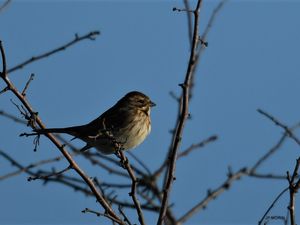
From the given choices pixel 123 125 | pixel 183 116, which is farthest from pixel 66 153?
pixel 123 125

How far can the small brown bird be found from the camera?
8500 mm

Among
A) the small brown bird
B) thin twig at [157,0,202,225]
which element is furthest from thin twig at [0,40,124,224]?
the small brown bird

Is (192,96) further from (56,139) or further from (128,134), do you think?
(128,134)

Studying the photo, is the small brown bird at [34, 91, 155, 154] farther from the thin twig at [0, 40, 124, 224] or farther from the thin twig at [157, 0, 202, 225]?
the thin twig at [157, 0, 202, 225]

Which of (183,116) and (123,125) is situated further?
(123,125)

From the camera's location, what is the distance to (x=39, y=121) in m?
5.47

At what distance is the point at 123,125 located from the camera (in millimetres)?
9039

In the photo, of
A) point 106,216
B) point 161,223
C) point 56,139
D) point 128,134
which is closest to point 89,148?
point 128,134

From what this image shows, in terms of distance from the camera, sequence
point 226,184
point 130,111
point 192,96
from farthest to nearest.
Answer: point 130,111
point 192,96
point 226,184

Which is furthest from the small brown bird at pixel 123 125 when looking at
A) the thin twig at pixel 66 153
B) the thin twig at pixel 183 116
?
the thin twig at pixel 183 116

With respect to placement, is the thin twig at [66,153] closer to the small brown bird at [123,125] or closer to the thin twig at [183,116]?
the thin twig at [183,116]

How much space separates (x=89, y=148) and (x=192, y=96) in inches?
143

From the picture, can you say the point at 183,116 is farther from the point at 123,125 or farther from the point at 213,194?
the point at 123,125

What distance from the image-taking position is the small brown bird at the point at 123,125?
8.50m
